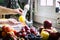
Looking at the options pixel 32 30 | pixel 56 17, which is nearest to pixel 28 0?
pixel 56 17

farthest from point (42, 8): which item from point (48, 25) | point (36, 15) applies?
point (48, 25)

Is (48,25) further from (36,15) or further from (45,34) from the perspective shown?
(36,15)

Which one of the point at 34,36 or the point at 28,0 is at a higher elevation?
the point at 28,0

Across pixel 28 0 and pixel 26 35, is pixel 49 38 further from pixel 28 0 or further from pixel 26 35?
pixel 28 0

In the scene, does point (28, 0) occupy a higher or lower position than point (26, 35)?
higher

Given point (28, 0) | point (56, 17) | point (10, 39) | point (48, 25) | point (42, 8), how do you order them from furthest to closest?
1. point (42, 8)
2. point (56, 17)
3. point (28, 0)
4. point (48, 25)
5. point (10, 39)

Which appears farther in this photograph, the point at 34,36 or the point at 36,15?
the point at 36,15

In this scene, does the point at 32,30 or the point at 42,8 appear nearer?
the point at 32,30

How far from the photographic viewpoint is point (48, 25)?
782 mm

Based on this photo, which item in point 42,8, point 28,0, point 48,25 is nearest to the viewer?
point 48,25

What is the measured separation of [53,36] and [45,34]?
0.04 metres

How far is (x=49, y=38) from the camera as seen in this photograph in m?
0.70

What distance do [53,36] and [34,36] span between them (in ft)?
0.28

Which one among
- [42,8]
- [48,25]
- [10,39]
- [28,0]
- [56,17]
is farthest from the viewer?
[42,8]
